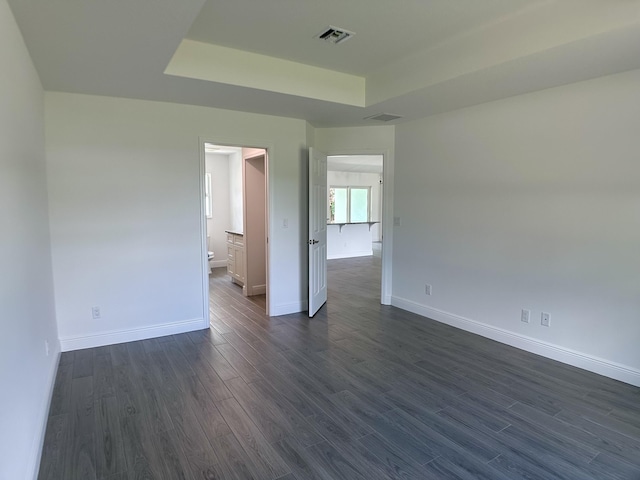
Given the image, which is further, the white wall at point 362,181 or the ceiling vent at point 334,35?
the white wall at point 362,181

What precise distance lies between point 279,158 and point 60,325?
2.90 meters

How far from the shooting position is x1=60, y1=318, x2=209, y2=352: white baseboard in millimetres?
3598

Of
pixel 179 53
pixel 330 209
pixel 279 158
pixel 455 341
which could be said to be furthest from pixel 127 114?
pixel 330 209

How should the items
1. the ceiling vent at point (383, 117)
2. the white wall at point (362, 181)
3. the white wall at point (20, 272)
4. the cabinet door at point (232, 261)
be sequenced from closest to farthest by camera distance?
the white wall at point (20, 272), the ceiling vent at point (383, 117), the cabinet door at point (232, 261), the white wall at point (362, 181)

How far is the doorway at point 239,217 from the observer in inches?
218

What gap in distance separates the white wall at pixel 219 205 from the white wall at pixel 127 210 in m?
4.20

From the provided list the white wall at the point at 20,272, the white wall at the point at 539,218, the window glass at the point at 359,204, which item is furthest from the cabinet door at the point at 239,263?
the window glass at the point at 359,204

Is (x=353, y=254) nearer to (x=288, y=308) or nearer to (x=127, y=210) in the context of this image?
(x=288, y=308)

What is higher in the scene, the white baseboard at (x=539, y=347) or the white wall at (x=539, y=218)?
the white wall at (x=539, y=218)

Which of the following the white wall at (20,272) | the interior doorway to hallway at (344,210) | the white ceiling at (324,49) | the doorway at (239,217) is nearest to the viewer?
the white wall at (20,272)

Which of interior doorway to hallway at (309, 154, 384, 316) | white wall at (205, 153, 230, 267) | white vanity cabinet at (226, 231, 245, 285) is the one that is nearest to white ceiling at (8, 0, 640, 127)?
interior doorway to hallway at (309, 154, 384, 316)

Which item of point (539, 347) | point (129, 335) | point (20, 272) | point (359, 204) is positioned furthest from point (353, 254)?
point (20, 272)

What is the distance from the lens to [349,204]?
11.5 m

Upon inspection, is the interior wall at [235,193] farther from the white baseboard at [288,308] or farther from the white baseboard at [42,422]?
the white baseboard at [42,422]
